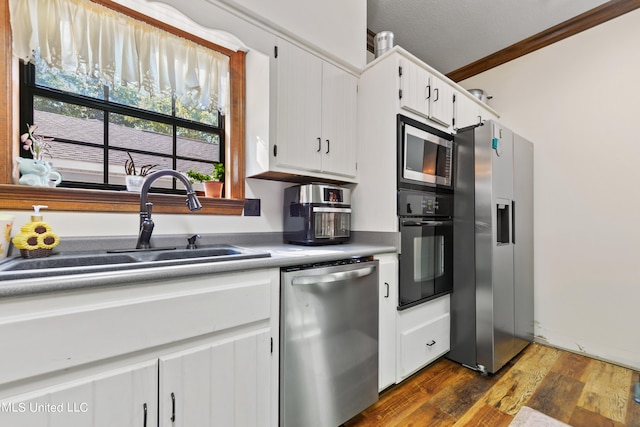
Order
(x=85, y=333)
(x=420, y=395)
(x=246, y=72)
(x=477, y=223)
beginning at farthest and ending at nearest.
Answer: (x=477, y=223)
(x=246, y=72)
(x=420, y=395)
(x=85, y=333)

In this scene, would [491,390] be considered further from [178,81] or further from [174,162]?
[178,81]

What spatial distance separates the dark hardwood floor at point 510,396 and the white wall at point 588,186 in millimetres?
335

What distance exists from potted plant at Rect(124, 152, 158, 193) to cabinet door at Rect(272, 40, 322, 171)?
75 centimetres

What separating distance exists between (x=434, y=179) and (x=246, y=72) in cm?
152

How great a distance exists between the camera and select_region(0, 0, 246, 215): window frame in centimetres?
115

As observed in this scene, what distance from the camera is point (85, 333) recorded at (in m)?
0.76

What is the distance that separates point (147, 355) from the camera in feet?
2.81

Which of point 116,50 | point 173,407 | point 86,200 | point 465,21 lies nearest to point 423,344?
point 173,407

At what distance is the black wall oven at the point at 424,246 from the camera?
1.77m

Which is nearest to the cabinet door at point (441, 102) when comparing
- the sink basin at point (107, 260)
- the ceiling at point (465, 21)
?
the ceiling at point (465, 21)

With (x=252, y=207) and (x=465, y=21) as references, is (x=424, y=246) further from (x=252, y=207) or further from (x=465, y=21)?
(x=465, y=21)

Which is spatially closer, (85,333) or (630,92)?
(85,333)

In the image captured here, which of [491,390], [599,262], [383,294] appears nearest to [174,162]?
[383,294]

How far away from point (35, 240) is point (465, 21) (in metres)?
3.25
